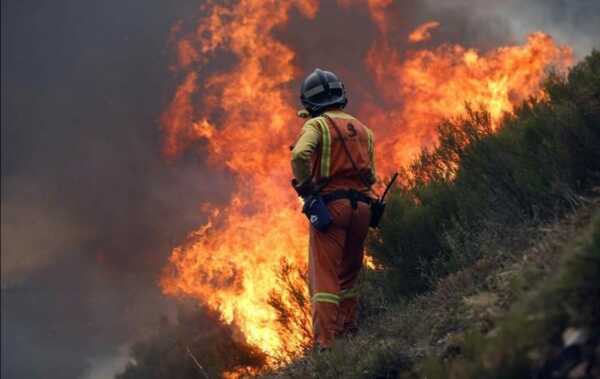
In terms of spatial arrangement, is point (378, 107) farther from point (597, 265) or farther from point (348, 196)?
point (597, 265)

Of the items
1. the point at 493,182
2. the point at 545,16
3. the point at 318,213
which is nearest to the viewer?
the point at 318,213

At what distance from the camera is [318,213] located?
7258 millimetres

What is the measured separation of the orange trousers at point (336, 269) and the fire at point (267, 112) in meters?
3.13

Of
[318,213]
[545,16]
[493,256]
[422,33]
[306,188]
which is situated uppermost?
[545,16]

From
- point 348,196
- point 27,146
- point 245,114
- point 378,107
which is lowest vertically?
point 348,196

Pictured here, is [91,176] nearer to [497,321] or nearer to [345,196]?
[345,196]

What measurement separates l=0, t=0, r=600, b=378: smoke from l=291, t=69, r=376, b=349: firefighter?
1884cm

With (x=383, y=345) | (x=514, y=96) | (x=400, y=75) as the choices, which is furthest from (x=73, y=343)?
(x=383, y=345)

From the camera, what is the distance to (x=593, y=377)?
4.03m

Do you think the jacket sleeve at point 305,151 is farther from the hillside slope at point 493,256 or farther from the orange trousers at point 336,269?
the hillside slope at point 493,256

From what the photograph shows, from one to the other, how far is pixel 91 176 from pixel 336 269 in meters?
28.0

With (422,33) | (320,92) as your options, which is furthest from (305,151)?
(422,33)

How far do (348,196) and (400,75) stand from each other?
13.2 m

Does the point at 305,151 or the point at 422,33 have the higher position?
the point at 422,33
